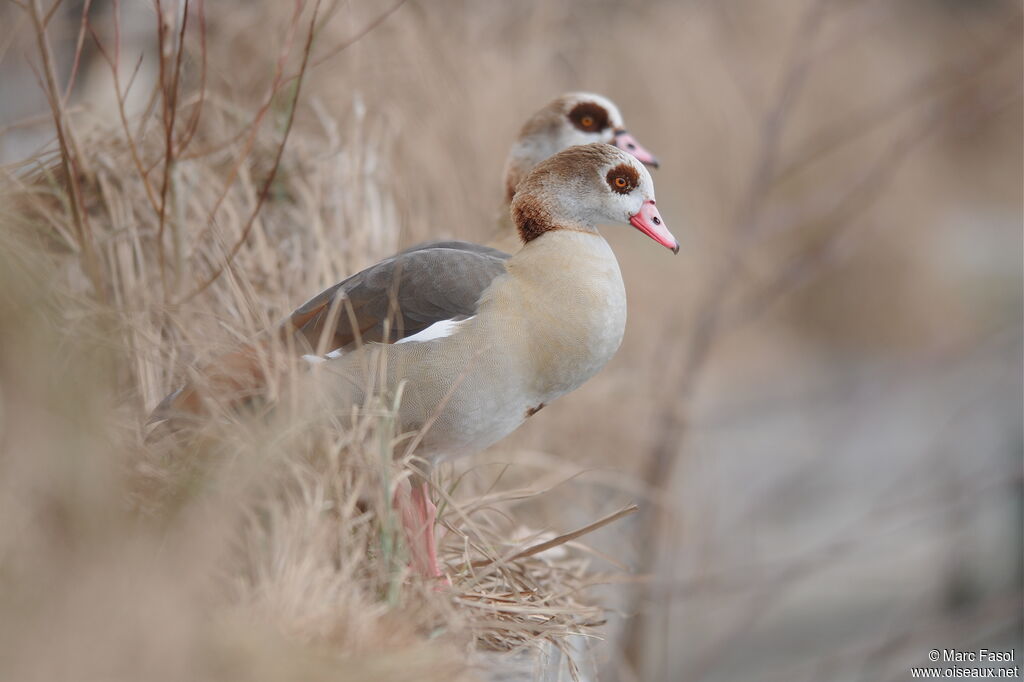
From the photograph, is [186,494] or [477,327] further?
[477,327]

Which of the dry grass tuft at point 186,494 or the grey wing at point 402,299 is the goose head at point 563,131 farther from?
the grey wing at point 402,299

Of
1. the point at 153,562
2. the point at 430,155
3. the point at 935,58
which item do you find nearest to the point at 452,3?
the point at 430,155

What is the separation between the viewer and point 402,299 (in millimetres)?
1603

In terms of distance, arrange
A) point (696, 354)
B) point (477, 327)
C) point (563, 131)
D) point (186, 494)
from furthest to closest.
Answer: point (696, 354) < point (563, 131) < point (477, 327) < point (186, 494)

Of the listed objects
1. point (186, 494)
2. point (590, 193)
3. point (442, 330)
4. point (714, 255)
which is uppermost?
point (714, 255)

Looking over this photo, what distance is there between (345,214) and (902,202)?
6.31m

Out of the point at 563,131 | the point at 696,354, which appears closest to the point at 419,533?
the point at 563,131

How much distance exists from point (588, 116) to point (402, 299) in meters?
1.14

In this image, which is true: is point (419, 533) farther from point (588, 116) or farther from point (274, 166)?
point (588, 116)

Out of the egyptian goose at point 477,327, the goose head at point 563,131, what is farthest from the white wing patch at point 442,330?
the goose head at point 563,131

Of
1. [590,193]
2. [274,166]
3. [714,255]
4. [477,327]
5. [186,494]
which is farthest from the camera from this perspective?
[714,255]

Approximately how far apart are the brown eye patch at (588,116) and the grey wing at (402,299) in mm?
1025

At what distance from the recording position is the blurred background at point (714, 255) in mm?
2609

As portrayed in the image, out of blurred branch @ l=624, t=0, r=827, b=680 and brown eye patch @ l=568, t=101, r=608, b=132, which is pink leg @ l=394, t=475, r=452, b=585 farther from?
blurred branch @ l=624, t=0, r=827, b=680
